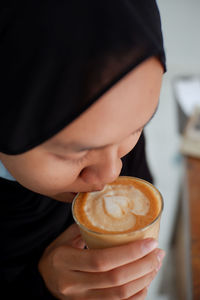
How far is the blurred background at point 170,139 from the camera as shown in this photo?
176cm

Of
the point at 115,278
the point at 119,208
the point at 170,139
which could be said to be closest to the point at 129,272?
the point at 115,278

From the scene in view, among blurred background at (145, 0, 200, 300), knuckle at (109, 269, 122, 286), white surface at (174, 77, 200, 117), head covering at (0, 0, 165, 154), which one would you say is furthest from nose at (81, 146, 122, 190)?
white surface at (174, 77, 200, 117)

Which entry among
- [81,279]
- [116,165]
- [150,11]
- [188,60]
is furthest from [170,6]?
[81,279]

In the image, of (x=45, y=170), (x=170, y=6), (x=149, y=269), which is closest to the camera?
(x=45, y=170)

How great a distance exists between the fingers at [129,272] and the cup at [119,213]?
5 centimetres

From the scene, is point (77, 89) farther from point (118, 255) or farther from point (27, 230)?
point (27, 230)

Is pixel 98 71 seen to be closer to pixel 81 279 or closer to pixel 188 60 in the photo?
pixel 81 279

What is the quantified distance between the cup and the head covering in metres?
0.27

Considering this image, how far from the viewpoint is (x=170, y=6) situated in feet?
5.20

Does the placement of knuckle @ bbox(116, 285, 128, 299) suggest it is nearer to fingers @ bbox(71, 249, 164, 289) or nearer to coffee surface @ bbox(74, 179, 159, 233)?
fingers @ bbox(71, 249, 164, 289)

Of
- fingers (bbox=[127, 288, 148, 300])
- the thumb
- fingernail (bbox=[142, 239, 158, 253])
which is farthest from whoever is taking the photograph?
the thumb

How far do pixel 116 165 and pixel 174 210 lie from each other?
1594 mm

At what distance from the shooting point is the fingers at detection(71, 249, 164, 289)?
0.63 meters

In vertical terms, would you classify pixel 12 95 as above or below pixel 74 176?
above
